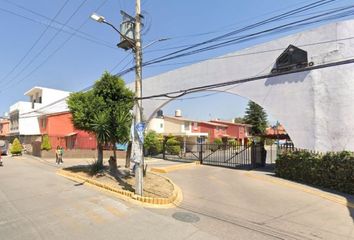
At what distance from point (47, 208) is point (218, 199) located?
21.1 ft

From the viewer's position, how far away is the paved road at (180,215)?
7469 mm

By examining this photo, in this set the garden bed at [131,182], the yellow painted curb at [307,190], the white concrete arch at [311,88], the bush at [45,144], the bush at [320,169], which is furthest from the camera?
the bush at [45,144]

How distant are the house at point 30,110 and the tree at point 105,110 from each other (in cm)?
2739

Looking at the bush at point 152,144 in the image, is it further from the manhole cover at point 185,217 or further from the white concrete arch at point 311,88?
the manhole cover at point 185,217

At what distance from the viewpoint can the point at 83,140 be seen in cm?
3309

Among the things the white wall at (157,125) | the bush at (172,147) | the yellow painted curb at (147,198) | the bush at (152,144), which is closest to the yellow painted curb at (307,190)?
the yellow painted curb at (147,198)

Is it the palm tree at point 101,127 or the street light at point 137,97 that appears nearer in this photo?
the street light at point 137,97

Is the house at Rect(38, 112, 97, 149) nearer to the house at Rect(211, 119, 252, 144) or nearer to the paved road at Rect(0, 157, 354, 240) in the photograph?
the paved road at Rect(0, 157, 354, 240)

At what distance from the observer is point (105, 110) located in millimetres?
15492

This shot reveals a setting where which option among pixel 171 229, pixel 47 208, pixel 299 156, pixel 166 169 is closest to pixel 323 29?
pixel 299 156

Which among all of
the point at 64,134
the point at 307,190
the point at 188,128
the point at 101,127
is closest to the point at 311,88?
the point at 307,190

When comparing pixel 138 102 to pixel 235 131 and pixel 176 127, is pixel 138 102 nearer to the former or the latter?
pixel 176 127

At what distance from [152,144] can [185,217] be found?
23.2 metres

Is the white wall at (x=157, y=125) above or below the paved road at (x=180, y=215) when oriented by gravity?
above
